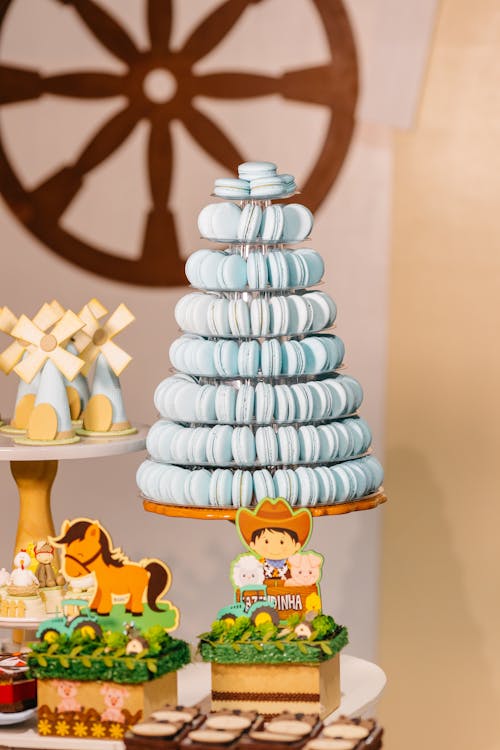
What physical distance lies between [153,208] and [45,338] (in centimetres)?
156

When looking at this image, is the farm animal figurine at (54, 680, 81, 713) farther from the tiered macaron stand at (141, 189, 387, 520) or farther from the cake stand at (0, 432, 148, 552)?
the cake stand at (0, 432, 148, 552)

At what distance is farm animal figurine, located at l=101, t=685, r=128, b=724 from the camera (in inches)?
107

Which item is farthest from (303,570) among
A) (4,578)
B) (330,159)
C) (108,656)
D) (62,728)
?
(330,159)

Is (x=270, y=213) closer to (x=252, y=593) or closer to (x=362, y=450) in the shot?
(x=362, y=450)

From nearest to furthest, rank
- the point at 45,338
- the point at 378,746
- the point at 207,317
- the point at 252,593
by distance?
the point at 378,746 < the point at 252,593 < the point at 207,317 < the point at 45,338

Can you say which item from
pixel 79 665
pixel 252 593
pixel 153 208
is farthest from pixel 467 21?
pixel 79 665

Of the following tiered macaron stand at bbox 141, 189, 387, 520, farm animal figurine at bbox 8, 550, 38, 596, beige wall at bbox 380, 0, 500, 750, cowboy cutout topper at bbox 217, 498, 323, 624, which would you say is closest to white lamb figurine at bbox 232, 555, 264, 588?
cowboy cutout topper at bbox 217, 498, 323, 624

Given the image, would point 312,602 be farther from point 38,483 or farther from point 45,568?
point 38,483

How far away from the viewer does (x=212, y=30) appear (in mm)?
5035

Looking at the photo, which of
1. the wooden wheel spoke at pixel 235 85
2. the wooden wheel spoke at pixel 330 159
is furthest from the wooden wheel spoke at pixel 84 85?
the wooden wheel spoke at pixel 330 159

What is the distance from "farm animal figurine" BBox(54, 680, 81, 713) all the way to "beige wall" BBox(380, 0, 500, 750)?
7.88 feet

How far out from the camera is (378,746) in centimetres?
256

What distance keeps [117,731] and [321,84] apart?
2.83m

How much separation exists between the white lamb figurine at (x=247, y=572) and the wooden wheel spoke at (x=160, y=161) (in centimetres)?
235
